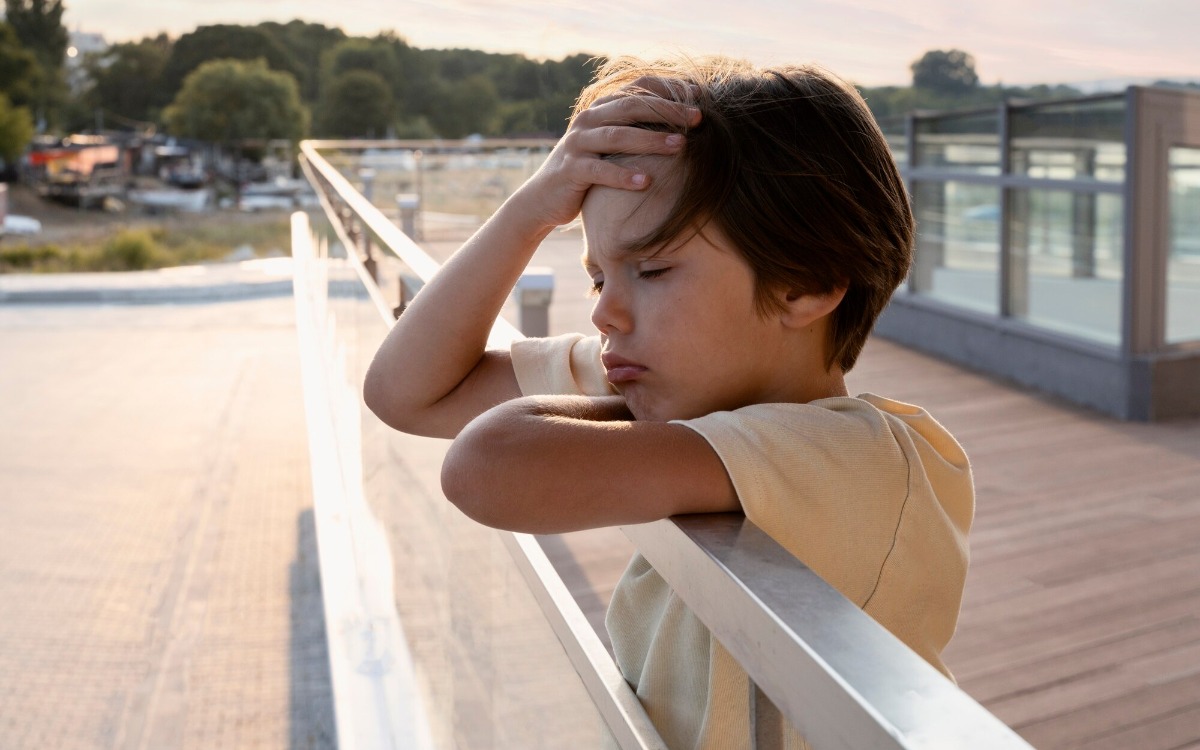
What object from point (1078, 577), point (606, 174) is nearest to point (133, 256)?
point (1078, 577)

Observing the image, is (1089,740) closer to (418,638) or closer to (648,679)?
(418,638)

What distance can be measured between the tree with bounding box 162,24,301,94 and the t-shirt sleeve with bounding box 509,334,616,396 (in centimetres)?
7754

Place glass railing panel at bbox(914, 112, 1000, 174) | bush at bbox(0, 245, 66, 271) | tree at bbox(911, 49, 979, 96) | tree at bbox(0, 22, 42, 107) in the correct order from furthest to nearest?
1. tree at bbox(0, 22, 42, 107)
2. bush at bbox(0, 245, 66, 271)
3. tree at bbox(911, 49, 979, 96)
4. glass railing panel at bbox(914, 112, 1000, 174)

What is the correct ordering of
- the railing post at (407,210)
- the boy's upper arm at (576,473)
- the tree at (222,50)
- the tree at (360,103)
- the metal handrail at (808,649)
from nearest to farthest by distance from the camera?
the metal handrail at (808,649) → the boy's upper arm at (576,473) → the railing post at (407,210) → the tree at (360,103) → the tree at (222,50)

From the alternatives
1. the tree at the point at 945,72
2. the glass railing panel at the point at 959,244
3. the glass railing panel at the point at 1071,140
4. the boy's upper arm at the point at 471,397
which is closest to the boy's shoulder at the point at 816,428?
the boy's upper arm at the point at 471,397

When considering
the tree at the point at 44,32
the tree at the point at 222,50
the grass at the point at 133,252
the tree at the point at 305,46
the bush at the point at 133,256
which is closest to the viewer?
the bush at the point at 133,256

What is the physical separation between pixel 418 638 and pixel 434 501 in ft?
1.20

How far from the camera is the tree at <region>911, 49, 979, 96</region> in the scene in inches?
269

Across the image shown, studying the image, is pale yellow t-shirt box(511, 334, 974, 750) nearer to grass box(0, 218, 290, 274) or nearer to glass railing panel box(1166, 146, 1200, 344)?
glass railing panel box(1166, 146, 1200, 344)

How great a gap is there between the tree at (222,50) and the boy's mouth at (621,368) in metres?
77.9

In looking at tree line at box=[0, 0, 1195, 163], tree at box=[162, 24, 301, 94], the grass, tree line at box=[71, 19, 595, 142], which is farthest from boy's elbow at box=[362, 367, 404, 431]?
tree at box=[162, 24, 301, 94]

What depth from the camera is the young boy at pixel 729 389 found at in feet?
2.24

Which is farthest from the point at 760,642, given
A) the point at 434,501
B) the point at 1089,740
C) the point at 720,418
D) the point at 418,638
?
the point at 1089,740

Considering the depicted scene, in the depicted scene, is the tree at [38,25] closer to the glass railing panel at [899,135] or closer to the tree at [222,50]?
the tree at [222,50]
